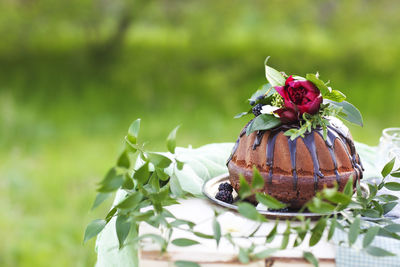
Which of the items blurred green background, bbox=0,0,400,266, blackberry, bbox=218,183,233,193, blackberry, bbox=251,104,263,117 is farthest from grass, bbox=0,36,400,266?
blackberry, bbox=251,104,263,117

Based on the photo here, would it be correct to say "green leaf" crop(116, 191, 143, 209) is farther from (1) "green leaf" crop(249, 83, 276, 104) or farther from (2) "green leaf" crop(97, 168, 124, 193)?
(1) "green leaf" crop(249, 83, 276, 104)

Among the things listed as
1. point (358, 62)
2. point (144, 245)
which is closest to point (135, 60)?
point (358, 62)

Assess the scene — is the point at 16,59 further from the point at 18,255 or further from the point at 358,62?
the point at 358,62

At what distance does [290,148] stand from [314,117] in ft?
0.31

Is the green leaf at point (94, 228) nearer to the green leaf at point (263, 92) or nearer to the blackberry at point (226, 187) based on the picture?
the blackberry at point (226, 187)

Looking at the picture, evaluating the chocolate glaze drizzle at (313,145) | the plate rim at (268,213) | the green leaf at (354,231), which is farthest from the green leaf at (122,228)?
the green leaf at (354,231)

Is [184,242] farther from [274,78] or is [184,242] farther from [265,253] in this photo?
[274,78]

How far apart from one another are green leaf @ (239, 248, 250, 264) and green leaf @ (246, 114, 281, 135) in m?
0.32

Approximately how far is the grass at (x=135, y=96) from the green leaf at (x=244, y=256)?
2.90 metres

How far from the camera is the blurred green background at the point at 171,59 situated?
4.71m

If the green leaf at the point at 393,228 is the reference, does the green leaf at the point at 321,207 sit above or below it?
above

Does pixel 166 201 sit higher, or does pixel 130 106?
pixel 130 106

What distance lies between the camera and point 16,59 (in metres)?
5.06

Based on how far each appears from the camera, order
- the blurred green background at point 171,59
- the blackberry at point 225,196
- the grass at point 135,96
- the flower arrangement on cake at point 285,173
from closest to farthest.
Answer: the flower arrangement on cake at point 285,173 < the blackberry at point 225,196 < the grass at point 135,96 < the blurred green background at point 171,59
